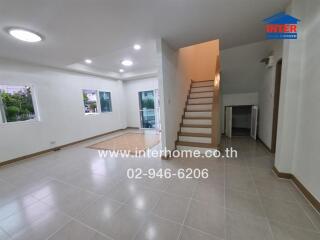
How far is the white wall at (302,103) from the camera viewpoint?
168 centimetres

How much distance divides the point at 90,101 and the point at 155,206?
5219 millimetres

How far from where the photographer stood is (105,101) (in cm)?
648

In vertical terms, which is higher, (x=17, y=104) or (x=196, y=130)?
(x=17, y=104)

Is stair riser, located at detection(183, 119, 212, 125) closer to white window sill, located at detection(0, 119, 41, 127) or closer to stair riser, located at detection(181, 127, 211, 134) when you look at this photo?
stair riser, located at detection(181, 127, 211, 134)

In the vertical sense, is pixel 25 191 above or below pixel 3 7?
below

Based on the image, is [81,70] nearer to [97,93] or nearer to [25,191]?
[97,93]

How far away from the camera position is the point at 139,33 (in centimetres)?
269

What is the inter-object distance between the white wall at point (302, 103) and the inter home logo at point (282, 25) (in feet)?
0.22

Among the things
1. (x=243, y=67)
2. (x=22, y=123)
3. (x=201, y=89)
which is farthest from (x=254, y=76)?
(x=22, y=123)

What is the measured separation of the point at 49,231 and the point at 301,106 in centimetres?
348

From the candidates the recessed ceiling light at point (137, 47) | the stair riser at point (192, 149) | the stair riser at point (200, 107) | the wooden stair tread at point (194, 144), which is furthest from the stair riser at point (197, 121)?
the recessed ceiling light at point (137, 47)

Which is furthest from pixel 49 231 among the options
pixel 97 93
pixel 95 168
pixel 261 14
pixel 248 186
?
pixel 97 93

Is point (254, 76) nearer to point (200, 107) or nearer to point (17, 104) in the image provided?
point (200, 107)

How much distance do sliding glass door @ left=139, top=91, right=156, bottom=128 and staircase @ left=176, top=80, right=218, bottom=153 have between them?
2621 millimetres
